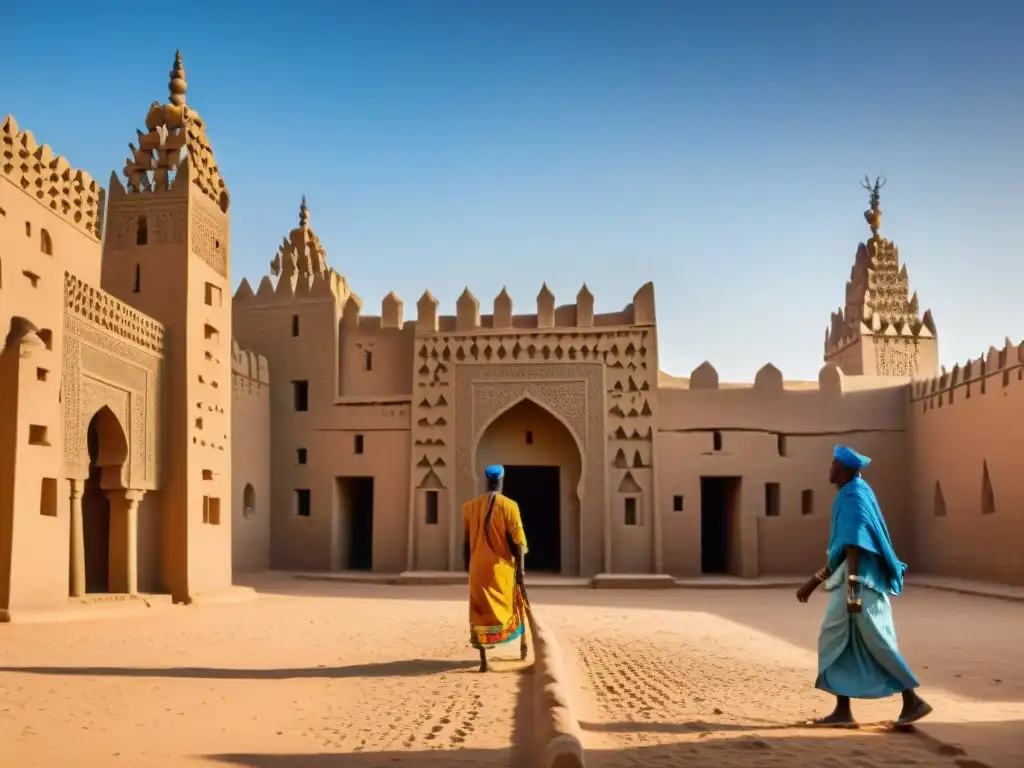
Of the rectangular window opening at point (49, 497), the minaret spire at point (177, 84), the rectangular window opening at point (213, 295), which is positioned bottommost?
the rectangular window opening at point (49, 497)

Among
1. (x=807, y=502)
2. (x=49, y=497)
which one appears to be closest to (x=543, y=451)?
(x=807, y=502)

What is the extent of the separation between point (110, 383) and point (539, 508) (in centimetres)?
1462

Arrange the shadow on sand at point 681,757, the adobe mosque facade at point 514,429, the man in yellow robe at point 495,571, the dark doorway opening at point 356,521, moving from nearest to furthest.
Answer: the shadow on sand at point 681,757 → the man in yellow robe at point 495,571 → the adobe mosque facade at point 514,429 → the dark doorway opening at point 356,521

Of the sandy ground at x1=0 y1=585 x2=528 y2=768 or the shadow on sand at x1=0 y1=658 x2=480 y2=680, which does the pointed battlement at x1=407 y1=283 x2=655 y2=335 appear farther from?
the shadow on sand at x1=0 y1=658 x2=480 y2=680

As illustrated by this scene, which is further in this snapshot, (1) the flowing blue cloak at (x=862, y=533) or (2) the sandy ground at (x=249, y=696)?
(1) the flowing blue cloak at (x=862, y=533)

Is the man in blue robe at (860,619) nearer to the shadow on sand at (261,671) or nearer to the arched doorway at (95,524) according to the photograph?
the shadow on sand at (261,671)

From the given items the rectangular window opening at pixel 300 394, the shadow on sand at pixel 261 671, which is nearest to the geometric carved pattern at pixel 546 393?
the rectangular window opening at pixel 300 394

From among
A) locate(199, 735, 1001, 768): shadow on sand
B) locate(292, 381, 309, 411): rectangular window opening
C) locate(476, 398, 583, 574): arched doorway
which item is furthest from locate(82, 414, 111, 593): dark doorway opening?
locate(199, 735, 1001, 768): shadow on sand

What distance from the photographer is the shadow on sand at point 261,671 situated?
7.66 m

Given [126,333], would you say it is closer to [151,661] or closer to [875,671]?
[151,661]

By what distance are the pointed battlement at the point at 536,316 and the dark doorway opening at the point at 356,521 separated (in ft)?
13.9

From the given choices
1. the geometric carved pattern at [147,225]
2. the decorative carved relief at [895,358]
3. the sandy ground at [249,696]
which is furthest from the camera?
the decorative carved relief at [895,358]

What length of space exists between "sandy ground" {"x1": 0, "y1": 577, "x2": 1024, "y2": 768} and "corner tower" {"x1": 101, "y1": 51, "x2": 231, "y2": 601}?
8.14 feet

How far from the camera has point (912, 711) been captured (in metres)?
5.61
